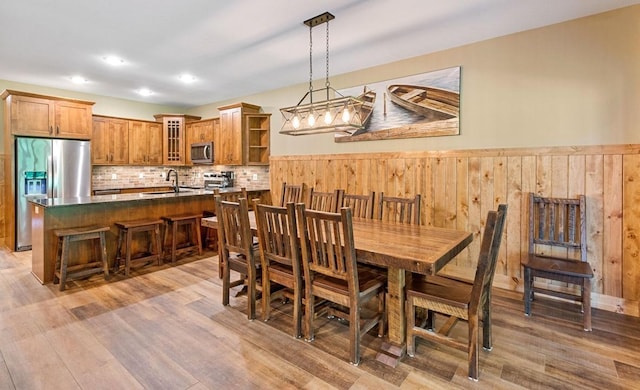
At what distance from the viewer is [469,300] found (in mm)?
1961

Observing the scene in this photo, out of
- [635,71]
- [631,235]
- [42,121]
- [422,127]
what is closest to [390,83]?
[422,127]

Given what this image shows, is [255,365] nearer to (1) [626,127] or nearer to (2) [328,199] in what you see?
(2) [328,199]

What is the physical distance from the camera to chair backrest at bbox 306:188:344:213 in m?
3.55

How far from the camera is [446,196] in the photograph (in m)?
3.74

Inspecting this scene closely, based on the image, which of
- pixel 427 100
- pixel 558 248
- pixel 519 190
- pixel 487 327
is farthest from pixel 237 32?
pixel 558 248

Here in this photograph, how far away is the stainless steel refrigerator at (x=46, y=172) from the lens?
4789mm

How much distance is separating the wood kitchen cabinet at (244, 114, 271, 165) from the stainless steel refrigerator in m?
2.70

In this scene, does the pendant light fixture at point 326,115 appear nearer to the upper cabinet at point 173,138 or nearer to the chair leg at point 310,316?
the chair leg at point 310,316

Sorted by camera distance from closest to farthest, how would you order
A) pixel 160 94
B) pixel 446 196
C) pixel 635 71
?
pixel 635 71
pixel 446 196
pixel 160 94

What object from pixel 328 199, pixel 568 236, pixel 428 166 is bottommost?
pixel 568 236

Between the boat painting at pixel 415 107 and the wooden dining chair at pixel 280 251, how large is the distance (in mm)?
2361

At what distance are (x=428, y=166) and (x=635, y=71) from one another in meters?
1.93

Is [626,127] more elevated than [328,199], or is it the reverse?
[626,127]

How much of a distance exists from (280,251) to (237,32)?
2309mm
